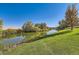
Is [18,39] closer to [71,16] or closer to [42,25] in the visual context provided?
[42,25]

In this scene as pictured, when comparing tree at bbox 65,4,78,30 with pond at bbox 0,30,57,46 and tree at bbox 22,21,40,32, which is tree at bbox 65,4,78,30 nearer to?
pond at bbox 0,30,57,46

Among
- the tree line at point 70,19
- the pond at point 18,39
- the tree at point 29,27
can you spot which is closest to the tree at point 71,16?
the tree line at point 70,19

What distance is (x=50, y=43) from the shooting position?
3162 mm

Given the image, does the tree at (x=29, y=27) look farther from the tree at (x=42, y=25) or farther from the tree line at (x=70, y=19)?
the tree line at (x=70, y=19)

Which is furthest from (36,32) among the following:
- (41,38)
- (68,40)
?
(68,40)

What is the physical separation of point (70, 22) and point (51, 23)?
0.16 meters

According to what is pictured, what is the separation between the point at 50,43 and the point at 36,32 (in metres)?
0.15

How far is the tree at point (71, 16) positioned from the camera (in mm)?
3150

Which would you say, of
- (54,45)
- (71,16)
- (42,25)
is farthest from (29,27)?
(71,16)

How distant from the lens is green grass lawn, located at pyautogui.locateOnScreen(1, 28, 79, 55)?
3.13 m

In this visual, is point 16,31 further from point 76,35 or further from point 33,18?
point 76,35

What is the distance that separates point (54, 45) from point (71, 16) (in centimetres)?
28

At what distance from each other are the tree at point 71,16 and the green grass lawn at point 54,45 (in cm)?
A: 6
